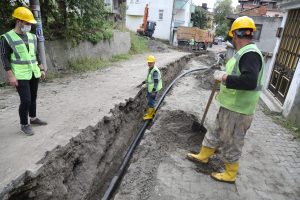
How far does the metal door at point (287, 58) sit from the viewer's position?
27.1 feet

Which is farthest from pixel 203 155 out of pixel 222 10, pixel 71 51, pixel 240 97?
pixel 222 10

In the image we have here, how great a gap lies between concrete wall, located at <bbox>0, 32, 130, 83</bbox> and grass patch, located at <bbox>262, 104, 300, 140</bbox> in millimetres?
7744

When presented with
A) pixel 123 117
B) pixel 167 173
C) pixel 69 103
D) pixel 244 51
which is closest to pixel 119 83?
pixel 123 117

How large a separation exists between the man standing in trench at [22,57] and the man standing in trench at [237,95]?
310 centimetres

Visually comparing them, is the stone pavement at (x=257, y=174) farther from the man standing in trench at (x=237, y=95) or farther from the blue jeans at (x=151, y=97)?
the blue jeans at (x=151, y=97)

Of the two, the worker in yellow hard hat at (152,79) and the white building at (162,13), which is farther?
the white building at (162,13)

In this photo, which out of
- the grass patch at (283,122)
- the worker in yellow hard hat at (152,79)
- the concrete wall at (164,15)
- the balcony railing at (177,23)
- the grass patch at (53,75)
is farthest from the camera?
the balcony railing at (177,23)

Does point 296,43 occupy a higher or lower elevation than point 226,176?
higher

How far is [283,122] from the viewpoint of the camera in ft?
24.3

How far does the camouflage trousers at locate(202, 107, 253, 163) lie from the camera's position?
12.4 feet

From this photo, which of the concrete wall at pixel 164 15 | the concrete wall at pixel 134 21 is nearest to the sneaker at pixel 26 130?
the concrete wall at pixel 164 15

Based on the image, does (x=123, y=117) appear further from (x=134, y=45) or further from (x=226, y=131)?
(x=134, y=45)

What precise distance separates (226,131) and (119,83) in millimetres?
5767

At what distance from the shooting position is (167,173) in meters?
4.26
